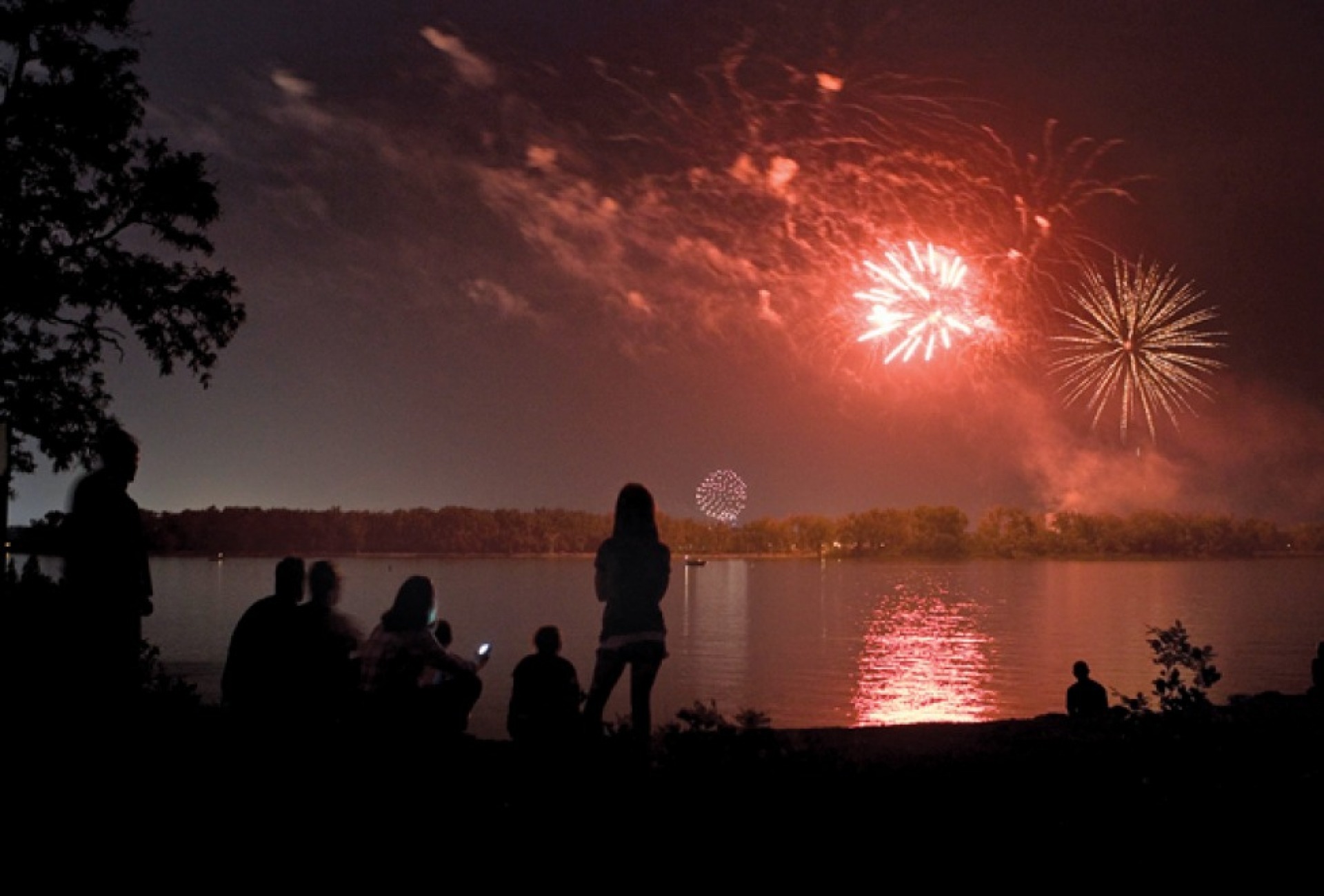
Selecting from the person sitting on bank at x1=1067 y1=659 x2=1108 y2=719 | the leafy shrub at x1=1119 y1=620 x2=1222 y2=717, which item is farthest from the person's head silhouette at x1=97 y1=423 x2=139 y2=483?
the person sitting on bank at x1=1067 y1=659 x2=1108 y2=719

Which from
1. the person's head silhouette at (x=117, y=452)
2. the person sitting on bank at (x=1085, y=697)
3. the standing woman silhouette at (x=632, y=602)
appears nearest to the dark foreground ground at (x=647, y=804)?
the standing woman silhouette at (x=632, y=602)

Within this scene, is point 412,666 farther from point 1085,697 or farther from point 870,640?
point 870,640

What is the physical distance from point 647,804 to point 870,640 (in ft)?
211

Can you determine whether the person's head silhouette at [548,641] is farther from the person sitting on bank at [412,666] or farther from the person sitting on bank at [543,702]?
the person sitting on bank at [412,666]

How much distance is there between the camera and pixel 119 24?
60.4 ft

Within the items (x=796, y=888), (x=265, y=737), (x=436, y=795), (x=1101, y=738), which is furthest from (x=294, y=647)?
(x=1101, y=738)

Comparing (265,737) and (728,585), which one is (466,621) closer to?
(265,737)

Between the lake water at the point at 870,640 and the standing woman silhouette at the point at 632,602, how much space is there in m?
2.25

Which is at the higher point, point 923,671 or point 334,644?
point 334,644

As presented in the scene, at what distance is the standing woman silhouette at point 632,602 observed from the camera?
8562 mm

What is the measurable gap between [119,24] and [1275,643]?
64700mm

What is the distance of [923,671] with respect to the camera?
1929 inches

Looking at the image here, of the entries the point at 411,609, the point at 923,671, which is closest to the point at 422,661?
the point at 411,609

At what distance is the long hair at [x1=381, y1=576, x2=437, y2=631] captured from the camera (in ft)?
27.0
